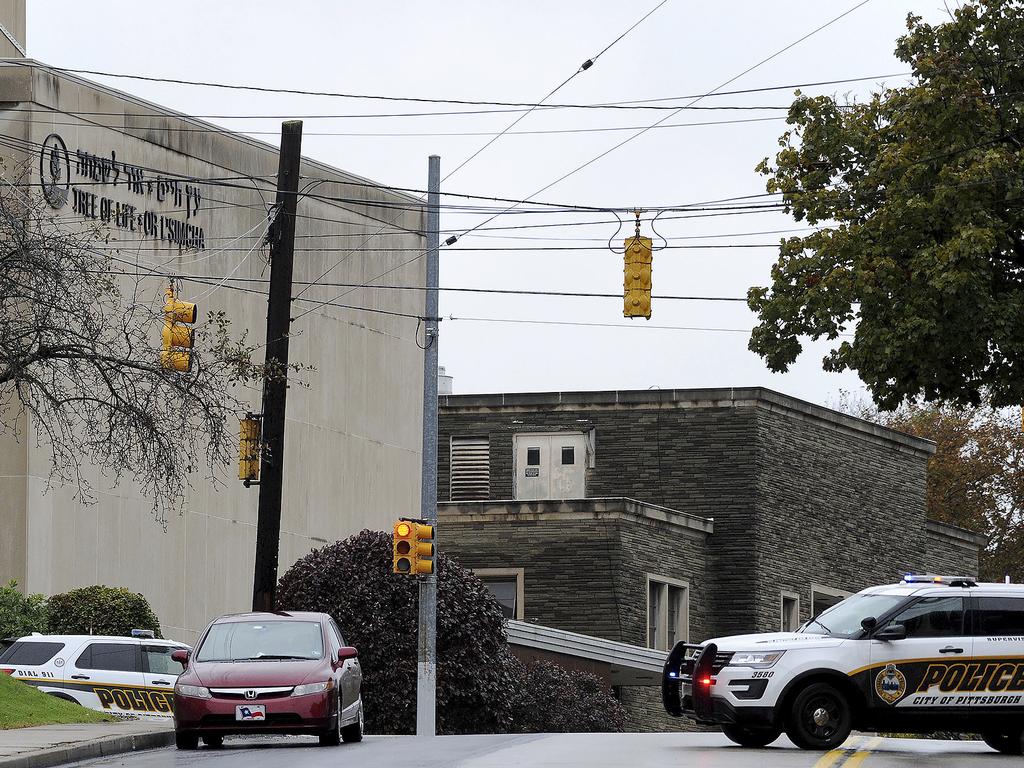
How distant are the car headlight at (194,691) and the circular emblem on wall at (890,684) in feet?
22.5

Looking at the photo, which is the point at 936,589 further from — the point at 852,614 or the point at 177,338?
the point at 177,338

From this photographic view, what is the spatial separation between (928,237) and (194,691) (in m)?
11.5

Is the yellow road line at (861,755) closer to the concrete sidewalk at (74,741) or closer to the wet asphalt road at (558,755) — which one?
the wet asphalt road at (558,755)

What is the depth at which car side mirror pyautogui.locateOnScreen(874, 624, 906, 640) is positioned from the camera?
19453mm

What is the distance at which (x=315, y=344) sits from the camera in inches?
1620

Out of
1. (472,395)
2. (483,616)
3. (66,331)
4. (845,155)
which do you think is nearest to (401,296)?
(472,395)

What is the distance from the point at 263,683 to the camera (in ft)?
64.3

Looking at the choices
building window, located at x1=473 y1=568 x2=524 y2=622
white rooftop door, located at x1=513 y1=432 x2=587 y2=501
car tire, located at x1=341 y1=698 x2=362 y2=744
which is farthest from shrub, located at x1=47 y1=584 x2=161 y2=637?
white rooftop door, located at x1=513 y1=432 x2=587 y2=501

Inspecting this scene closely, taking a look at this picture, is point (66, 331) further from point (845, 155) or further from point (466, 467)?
point (466, 467)

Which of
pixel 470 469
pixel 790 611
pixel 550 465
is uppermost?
pixel 550 465

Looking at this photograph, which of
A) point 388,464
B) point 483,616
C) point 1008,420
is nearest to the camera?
point 483,616

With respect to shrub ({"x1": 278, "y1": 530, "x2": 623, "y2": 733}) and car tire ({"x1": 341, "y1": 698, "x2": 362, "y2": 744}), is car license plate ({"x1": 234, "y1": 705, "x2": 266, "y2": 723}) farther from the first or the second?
shrub ({"x1": 278, "y1": 530, "x2": 623, "y2": 733})

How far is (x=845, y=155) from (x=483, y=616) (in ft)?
32.0

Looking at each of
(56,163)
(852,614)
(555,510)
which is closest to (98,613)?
(56,163)
